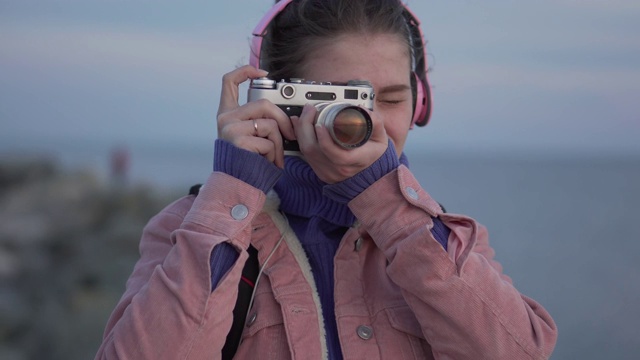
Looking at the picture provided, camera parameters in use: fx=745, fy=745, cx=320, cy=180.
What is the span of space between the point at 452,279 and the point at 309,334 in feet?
1.08

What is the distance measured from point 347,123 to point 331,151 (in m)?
0.07

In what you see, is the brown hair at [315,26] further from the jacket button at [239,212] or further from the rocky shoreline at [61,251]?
the rocky shoreline at [61,251]

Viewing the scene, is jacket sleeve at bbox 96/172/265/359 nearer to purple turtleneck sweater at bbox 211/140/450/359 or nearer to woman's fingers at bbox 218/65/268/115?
purple turtleneck sweater at bbox 211/140/450/359

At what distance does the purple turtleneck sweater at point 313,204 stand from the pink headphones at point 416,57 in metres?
0.27

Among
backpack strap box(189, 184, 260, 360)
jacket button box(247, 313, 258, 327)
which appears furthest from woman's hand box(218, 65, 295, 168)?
jacket button box(247, 313, 258, 327)

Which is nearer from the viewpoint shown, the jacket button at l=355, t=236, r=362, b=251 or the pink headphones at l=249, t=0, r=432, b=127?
the jacket button at l=355, t=236, r=362, b=251

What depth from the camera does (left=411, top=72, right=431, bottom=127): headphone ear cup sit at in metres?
2.07

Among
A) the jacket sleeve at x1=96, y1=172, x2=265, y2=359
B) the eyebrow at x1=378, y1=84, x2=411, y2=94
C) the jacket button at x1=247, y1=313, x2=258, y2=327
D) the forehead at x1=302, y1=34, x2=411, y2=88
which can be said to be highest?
the forehead at x1=302, y1=34, x2=411, y2=88

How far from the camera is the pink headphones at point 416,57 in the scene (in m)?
1.95

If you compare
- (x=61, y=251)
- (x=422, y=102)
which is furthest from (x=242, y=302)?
(x=61, y=251)

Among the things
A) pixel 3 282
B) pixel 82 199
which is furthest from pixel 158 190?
pixel 3 282

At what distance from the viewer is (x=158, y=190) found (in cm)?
686

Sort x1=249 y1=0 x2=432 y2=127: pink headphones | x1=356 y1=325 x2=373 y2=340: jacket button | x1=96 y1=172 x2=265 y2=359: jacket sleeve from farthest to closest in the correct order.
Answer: x1=249 y1=0 x2=432 y2=127: pink headphones
x1=356 y1=325 x2=373 y2=340: jacket button
x1=96 y1=172 x2=265 y2=359: jacket sleeve

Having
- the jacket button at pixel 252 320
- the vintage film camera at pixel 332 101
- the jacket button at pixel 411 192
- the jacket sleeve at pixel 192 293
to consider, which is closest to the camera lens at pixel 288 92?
the vintage film camera at pixel 332 101
